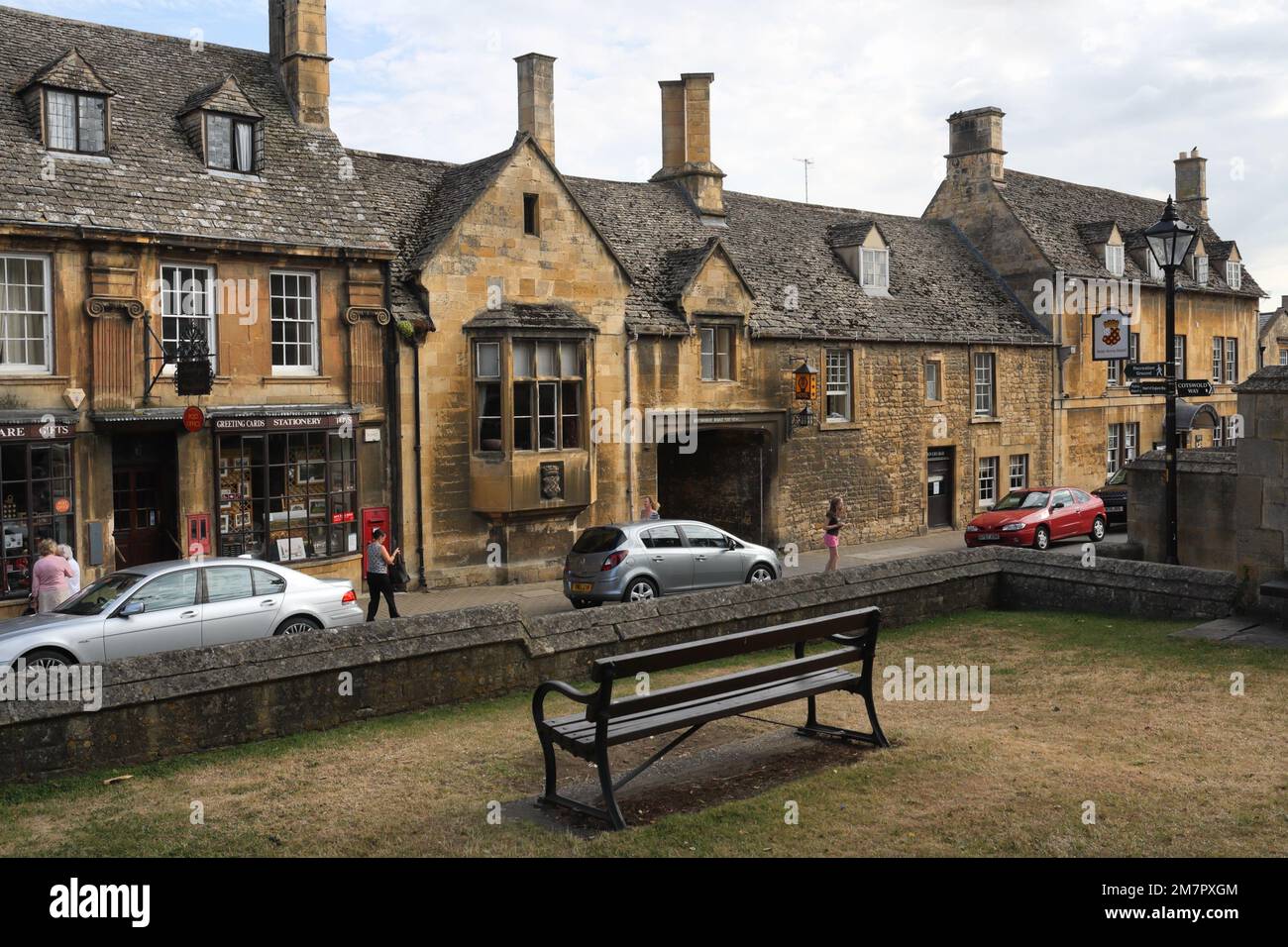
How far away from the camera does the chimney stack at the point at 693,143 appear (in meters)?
31.6

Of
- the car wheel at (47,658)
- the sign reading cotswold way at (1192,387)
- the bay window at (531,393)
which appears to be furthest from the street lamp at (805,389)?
the car wheel at (47,658)

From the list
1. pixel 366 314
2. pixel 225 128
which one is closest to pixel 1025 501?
pixel 366 314

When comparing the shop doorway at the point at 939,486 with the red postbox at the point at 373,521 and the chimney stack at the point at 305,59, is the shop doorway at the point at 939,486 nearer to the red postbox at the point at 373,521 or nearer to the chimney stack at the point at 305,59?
the red postbox at the point at 373,521

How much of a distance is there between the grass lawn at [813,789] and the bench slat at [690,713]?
0.49m

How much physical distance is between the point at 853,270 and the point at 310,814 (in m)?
28.1

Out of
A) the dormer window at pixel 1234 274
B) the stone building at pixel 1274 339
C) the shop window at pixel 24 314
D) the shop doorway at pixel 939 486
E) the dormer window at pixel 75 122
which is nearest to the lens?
the shop window at pixel 24 314

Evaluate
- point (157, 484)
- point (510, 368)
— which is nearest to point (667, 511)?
point (510, 368)

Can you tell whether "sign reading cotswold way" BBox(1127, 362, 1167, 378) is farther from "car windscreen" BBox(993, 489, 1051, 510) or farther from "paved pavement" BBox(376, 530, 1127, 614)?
"car windscreen" BBox(993, 489, 1051, 510)

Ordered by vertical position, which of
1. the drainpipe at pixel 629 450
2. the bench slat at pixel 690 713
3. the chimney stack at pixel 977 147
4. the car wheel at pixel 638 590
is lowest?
the car wheel at pixel 638 590

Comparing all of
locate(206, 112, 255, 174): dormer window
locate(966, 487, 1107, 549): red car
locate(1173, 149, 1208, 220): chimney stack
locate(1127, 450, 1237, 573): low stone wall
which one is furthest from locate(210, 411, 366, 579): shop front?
locate(1173, 149, 1208, 220): chimney stack

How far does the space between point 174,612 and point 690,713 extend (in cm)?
798

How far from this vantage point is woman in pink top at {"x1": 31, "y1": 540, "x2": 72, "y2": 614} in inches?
627

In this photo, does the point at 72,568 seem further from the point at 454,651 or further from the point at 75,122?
the point at 454,651
